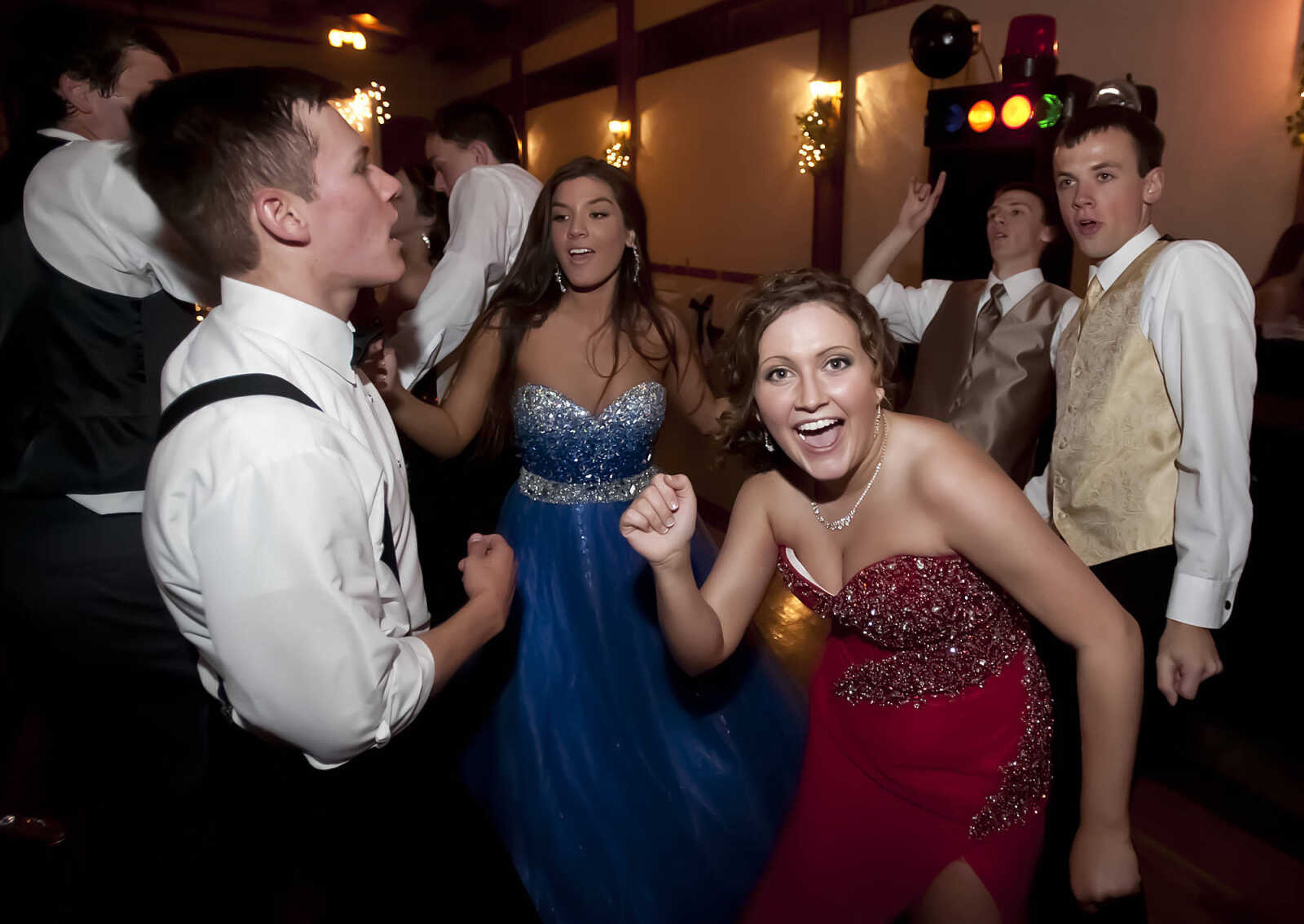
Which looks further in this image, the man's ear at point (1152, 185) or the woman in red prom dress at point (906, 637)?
the man's ear at point (1152, 185)

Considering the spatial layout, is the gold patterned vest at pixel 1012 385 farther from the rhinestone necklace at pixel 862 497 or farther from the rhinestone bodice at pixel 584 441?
the rhinestone necklace at pixel 862 497

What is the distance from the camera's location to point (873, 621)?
1.37 m

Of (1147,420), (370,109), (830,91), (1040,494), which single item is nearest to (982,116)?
(1040,494)

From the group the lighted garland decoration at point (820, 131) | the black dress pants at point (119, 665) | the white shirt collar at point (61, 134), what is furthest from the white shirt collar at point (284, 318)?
the lighted garland decoration at point (820, 131)

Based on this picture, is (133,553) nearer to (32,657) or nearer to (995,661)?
(32,657)

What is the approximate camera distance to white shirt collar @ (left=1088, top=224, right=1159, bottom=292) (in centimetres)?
178

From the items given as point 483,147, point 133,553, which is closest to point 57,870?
point 133,553

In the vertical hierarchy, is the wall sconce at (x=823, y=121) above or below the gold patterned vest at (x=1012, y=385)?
above

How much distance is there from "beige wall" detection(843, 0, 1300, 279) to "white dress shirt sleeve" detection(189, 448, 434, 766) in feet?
14.5

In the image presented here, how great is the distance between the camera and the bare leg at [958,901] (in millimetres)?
1258

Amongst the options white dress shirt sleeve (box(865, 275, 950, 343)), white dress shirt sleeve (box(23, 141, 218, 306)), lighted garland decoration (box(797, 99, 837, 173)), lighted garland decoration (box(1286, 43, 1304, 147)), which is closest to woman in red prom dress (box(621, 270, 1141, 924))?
white dress shirt sleeve (box(23, 141, 218, 306))

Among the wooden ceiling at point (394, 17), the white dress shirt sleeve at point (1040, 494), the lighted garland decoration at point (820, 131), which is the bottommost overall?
the white dress shirt sleeve at point (1040, 494)

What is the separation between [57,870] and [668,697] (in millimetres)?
1481

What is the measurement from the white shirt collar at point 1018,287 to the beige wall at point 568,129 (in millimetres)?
7797
